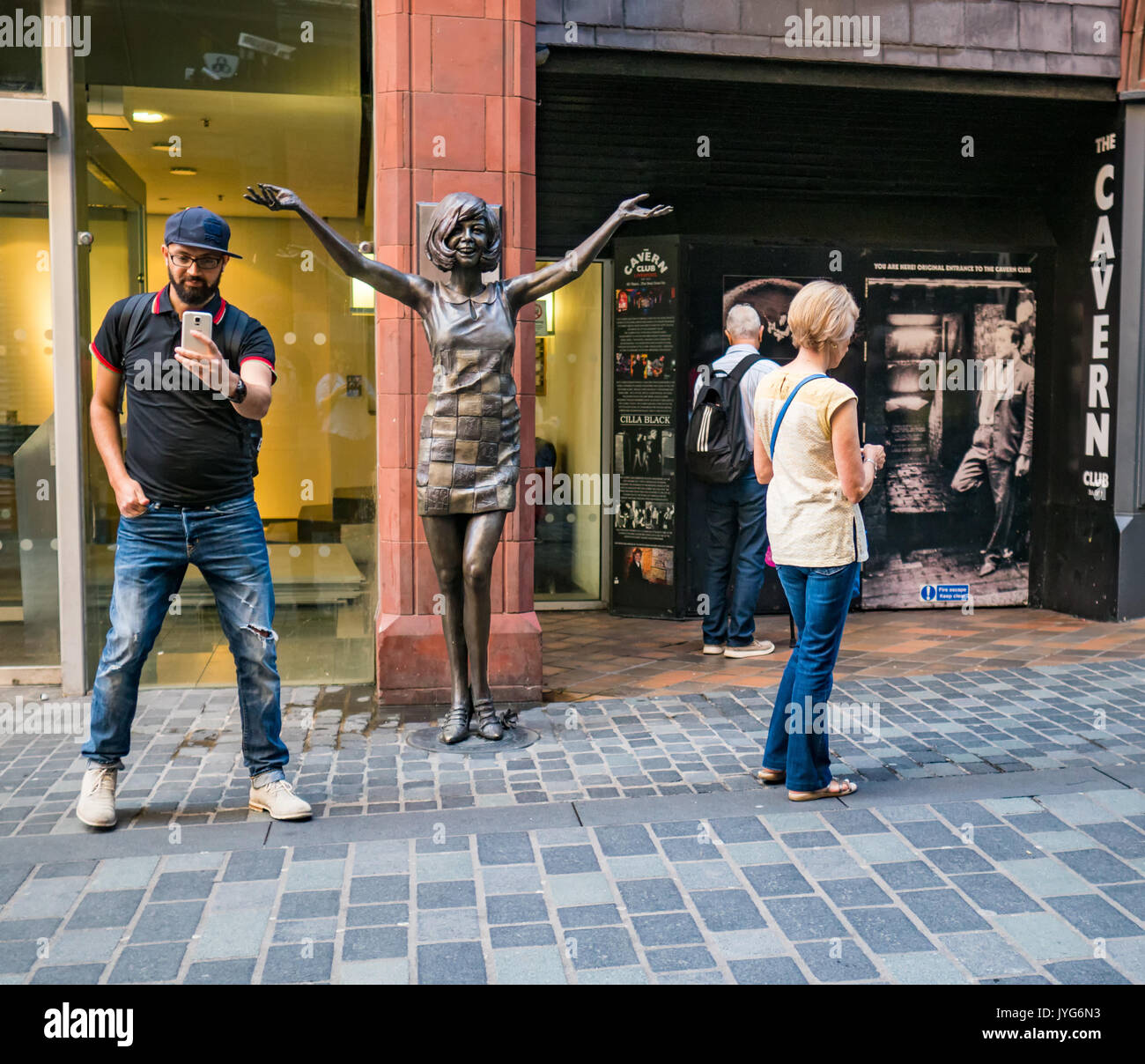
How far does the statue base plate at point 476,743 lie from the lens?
5.31m

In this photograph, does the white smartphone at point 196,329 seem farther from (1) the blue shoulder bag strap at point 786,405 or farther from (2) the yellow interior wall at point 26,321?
(2) the yellow interior wall at point 26,321

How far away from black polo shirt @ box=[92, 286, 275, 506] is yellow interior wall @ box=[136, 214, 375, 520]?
83.7 inches

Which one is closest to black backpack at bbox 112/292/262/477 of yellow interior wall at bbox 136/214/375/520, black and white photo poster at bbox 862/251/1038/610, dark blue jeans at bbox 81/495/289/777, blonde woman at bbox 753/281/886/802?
dark blue jeans at bbox 81/495/289/777

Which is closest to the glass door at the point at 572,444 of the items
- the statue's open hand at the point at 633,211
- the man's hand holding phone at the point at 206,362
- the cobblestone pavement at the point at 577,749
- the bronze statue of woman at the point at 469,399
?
the cobblestone pavement at the point at 577,749

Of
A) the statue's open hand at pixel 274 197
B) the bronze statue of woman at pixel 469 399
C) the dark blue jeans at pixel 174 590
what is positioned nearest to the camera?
the dark blue jeans at pixel 174 590

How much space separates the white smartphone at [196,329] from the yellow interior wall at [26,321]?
2.69m

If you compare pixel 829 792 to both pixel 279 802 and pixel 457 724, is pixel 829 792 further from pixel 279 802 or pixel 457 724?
pixel 279 802

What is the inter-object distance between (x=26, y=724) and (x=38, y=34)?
11.1 feet

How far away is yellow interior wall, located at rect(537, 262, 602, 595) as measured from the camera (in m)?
8.87

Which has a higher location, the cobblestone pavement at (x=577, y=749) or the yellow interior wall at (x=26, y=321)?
the yellow interior wall at (x=26, y=321)

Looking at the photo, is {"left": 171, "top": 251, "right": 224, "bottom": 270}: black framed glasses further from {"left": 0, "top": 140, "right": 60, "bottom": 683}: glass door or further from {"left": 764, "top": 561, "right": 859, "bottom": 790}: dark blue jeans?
{"left": 0, "top": 140, "right": 60, "bottom": 683}: glass door

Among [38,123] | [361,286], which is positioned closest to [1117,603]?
[361,286]

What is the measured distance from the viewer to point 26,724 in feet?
19.0

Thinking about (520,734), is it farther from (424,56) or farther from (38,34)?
(38,34)
